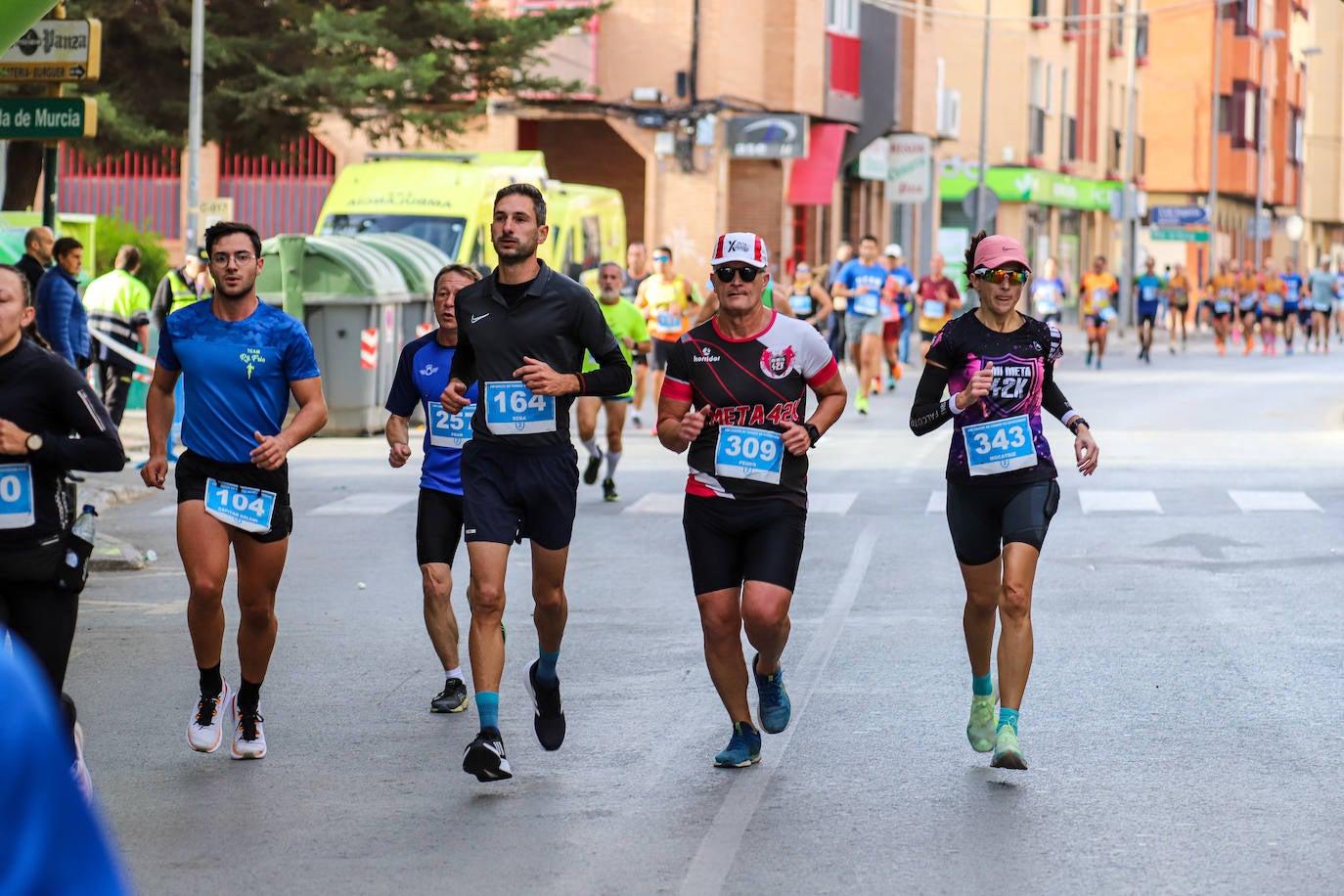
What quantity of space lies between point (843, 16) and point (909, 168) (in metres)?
3.46

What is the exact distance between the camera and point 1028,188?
5691cm

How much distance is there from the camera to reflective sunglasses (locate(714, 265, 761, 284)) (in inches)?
272

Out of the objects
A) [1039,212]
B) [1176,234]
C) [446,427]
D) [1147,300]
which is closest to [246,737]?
[446,427]

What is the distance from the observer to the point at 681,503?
1645cm

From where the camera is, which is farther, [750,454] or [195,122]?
[195,122]

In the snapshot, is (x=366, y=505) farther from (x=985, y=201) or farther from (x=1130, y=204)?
(x=1130, y=204)

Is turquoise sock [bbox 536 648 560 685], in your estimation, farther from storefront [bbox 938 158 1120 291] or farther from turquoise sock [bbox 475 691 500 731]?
storefront [bbox 938 158 1120 291]

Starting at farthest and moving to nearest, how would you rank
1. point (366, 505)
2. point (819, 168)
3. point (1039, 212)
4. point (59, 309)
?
point (1039, 212)
point (819, 168)
point (366, 505)
point (59, 309)

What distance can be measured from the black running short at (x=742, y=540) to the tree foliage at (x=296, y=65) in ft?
69.7

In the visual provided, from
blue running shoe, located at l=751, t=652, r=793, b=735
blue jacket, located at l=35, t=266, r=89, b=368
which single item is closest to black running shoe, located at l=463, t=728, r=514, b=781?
blue running shoe, located at l=751, t=652, r=793, b=735

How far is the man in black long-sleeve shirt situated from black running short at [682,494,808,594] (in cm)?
43

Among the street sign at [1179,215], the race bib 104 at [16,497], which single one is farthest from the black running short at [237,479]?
the street sign at [1179,215]

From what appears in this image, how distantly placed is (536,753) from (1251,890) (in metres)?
2.74

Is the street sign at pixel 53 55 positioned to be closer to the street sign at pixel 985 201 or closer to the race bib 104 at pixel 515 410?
the race bib 104 at pixel 515 410
